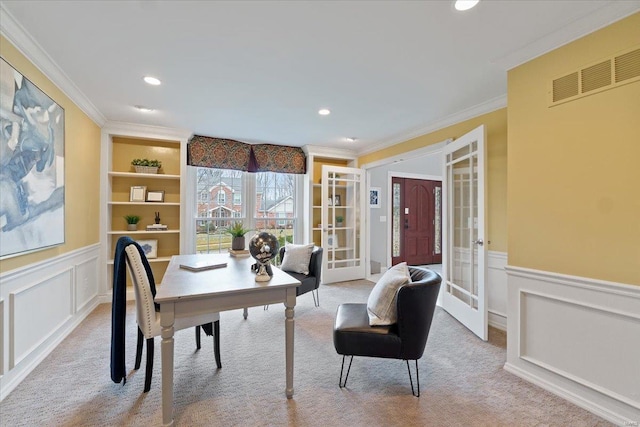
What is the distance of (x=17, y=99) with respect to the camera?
6.27 ft

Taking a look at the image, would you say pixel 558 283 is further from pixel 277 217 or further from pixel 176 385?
pixel 277 217

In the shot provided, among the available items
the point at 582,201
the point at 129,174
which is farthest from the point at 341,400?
the point at 129,174

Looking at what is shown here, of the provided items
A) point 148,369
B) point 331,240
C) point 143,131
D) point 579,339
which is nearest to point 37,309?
point 148,369

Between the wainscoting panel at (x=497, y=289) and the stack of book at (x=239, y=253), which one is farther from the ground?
the stack of book at (x=239, y=253)

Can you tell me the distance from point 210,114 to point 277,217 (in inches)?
84.1

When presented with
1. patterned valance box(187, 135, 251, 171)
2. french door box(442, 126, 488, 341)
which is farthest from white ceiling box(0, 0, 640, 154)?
patterned valance box(187, 135, 251, 171)

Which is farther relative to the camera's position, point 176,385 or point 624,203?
point 176,385

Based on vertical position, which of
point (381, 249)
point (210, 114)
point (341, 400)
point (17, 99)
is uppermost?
point (210, 114)

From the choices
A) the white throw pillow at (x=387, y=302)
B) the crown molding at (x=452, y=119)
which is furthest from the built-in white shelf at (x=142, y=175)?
the white throw pillow at (x=387, y=302)

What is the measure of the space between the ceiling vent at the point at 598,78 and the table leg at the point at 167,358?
2775 mm

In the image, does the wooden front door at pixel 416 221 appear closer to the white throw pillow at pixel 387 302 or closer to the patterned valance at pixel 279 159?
the patterned valance at pixel 279 159

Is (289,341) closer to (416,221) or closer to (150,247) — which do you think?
(150,247)

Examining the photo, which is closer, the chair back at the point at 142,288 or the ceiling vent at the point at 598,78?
the ceiling vent at the point at 598,78

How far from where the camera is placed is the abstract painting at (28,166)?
180 centimetres
